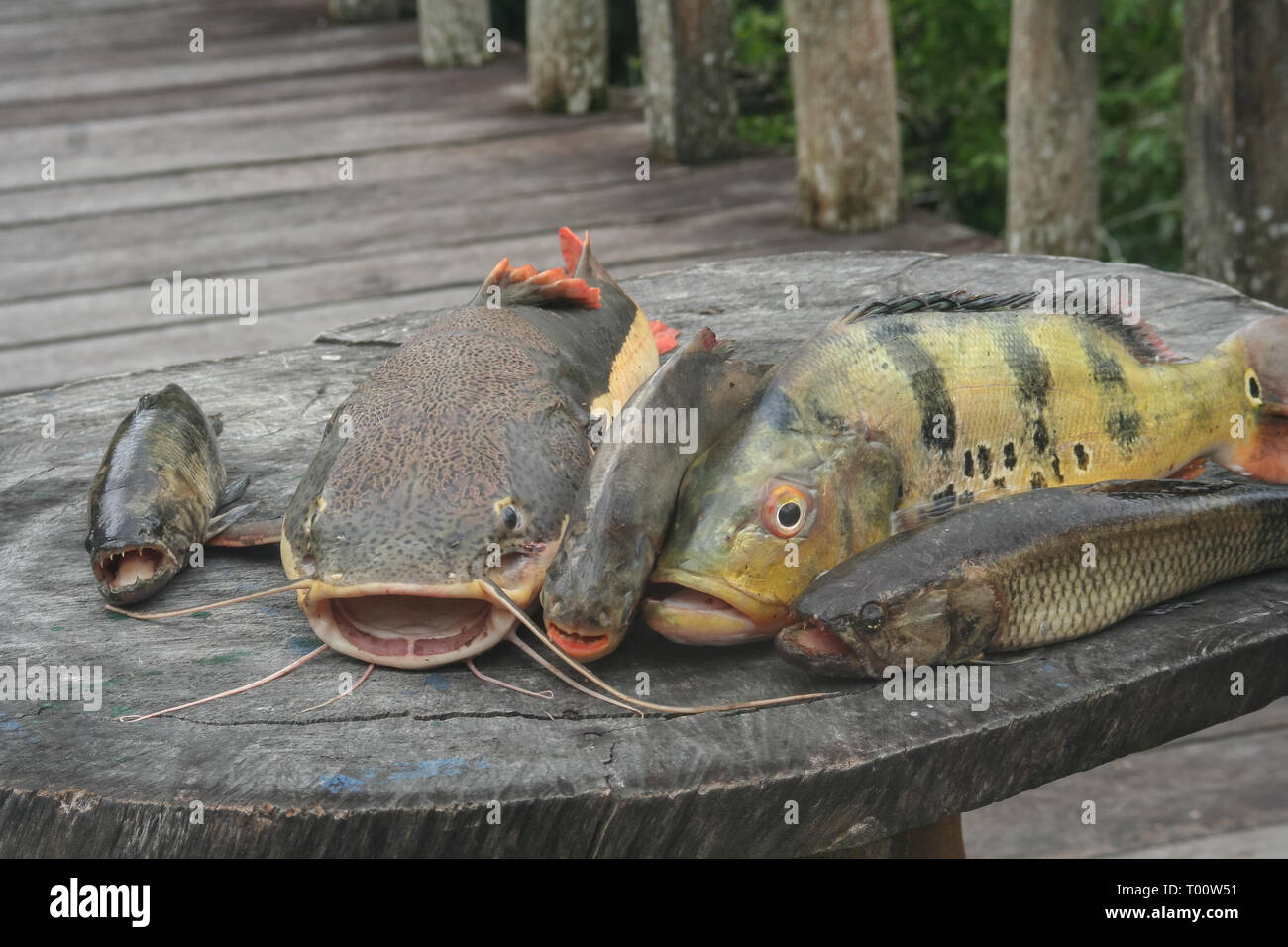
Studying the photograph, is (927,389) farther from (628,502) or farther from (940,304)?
(628,502)

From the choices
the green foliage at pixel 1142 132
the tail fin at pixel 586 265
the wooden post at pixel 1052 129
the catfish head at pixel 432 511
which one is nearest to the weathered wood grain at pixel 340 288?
the wooden post at pixel 1052 129

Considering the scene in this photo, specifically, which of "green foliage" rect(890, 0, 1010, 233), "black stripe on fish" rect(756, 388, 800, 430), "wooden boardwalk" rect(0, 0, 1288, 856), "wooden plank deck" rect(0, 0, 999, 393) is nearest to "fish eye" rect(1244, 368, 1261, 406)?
"black stripe on fish" rect(756, 388, 800, 430)

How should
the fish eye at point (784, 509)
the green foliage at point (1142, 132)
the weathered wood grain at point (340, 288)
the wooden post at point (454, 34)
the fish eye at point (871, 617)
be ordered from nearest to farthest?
the fish eye at point (871, 617) → the fish eye at point (784, 509) → the weathered wood grain at point (340, 288) → the green foliage at point (1142, 132) → the wooden post at point (454, 34)

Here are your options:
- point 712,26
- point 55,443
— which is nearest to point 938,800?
point 55,443

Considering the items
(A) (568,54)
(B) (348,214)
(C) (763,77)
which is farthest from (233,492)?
(C) (763,77)

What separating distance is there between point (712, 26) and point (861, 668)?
4.78 m

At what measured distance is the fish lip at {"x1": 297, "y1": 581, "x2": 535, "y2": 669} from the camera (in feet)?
7.48

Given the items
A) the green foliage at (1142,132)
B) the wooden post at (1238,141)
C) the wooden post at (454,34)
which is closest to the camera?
the wooden post at (1238,141)

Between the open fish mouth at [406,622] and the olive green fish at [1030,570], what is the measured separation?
0.50m

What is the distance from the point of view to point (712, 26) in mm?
6434

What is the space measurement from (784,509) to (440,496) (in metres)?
0.56

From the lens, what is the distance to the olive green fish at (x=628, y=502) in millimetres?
2234

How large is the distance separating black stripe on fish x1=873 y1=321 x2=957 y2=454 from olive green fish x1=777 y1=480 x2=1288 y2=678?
178 millimetres

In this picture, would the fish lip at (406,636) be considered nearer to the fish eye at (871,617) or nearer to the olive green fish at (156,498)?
the olive green fish at (156,498)
